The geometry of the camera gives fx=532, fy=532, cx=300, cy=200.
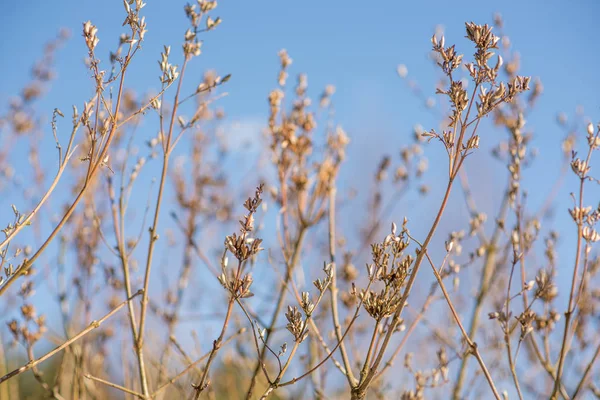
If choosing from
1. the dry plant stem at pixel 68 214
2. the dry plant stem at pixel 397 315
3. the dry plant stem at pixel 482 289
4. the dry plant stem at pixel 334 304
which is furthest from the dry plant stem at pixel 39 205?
the dry plant stem at pixel 482 289

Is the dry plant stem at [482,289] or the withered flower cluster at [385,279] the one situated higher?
the dry plant stem at [482,289]

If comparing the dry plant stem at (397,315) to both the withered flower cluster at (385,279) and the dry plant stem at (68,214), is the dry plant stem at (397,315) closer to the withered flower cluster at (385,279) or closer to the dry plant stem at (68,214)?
the withered flower cluster at (385,279)

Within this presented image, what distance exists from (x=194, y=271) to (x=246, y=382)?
942 mm

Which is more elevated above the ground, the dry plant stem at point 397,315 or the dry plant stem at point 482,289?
the dry plant stem at point 482,289

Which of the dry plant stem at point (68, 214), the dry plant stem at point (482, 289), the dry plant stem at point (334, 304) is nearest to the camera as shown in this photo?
the dry plant stem at point (68, 214)

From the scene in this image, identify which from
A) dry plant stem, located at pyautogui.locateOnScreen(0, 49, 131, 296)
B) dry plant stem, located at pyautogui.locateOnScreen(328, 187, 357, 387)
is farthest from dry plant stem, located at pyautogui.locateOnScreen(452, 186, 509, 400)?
dry plant stem, located at pyautogui.locateOnScreen(0, 49, 131, 296)

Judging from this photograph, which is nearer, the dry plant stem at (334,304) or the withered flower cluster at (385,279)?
the withered flower cluster at (385,279)

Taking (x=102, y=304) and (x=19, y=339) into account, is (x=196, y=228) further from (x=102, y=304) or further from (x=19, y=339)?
(x=19, y=339)

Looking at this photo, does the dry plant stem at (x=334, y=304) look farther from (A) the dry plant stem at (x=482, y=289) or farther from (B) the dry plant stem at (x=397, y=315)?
(A) the dry plant stem at (x=482, y=289)

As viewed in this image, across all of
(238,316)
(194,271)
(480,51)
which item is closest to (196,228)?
(194,271)

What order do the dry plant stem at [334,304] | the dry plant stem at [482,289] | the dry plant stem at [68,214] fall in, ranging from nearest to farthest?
the dry plant stem at [68,214], the dry plant stem at [334,304], the dry plant stem at [482,289]

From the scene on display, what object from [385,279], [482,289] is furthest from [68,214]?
[482,289]

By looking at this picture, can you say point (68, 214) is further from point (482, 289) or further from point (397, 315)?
point (482, 289)

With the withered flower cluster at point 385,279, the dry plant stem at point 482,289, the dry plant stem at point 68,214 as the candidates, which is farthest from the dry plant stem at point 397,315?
the dry plant stem at point 482,289
